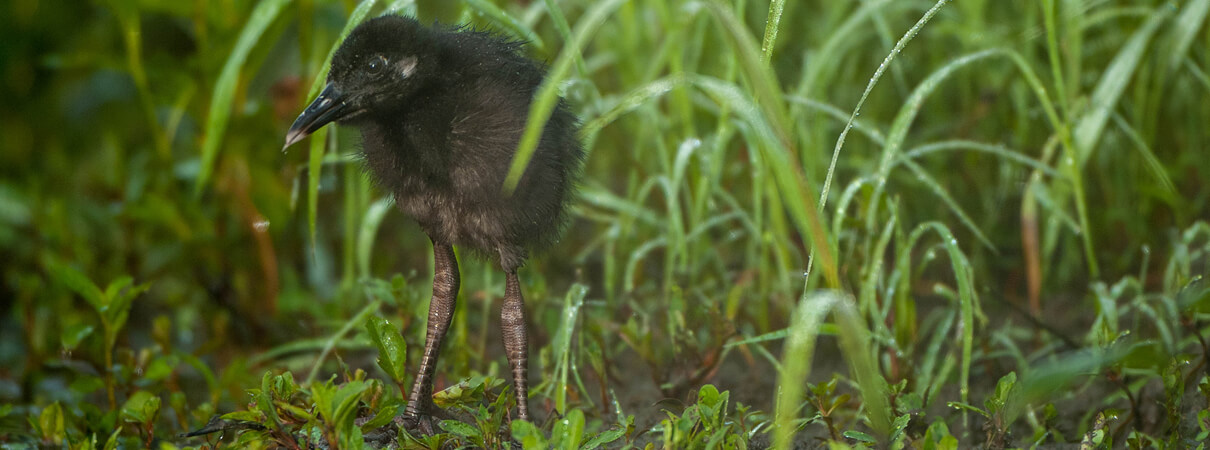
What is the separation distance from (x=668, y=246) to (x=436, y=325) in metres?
0.90

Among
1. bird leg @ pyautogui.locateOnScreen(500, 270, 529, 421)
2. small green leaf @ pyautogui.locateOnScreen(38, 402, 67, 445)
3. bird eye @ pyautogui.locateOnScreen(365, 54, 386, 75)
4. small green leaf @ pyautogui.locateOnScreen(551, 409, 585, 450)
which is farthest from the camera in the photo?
small green leaf @ pyautogui.locateOnScreen(38, 402, 67, 445)

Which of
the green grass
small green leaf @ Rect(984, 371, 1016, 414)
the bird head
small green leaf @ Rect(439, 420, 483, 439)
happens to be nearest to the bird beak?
the bird head

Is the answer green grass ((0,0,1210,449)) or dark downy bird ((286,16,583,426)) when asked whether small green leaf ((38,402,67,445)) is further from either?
dark downy bird ((286,16,583,426))

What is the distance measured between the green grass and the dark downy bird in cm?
14

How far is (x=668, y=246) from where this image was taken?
2879 mm

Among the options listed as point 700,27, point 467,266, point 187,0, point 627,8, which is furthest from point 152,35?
point 700,27

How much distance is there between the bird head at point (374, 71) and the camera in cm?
197

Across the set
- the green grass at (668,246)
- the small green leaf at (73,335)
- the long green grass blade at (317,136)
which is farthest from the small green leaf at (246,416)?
the small green leaf at (73,335)

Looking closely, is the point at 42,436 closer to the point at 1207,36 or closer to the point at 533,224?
the point at 533,224

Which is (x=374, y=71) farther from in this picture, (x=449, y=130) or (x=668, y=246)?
(x=668, y=246)

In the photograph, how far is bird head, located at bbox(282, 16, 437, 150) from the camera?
6.46 feet

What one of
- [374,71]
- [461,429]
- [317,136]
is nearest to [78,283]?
[317,136]

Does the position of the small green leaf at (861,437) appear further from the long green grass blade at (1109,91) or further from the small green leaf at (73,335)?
the small green leaf at (73,335)

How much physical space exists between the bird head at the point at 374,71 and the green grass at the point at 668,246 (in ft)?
0.41
